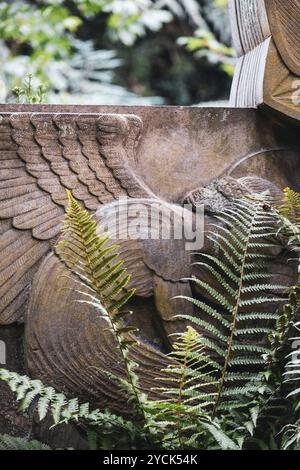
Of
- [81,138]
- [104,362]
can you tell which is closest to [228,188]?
[81,138]

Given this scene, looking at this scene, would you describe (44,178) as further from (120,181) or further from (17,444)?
(17,444)

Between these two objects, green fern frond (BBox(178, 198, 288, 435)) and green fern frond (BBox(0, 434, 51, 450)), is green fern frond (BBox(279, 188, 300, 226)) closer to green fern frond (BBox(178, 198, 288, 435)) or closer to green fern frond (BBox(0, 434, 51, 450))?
green fern frond (BBox(178, 198, 288, 435))

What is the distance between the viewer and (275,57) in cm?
416

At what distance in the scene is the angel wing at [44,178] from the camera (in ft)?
12.1

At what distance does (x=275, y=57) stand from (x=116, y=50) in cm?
602

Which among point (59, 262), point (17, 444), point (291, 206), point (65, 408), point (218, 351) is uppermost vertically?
point (291, 206)

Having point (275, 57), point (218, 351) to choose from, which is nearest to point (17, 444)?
point (218, 351)

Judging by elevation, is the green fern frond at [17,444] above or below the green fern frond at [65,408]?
below

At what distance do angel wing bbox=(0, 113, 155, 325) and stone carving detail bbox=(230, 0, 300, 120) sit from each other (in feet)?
2.19

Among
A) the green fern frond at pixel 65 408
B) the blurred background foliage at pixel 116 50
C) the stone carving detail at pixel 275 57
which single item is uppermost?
the blurred background foliage at pixel 116 50

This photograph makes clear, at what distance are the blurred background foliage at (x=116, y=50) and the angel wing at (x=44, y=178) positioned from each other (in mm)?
2189

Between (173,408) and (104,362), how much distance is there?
0.49 metres

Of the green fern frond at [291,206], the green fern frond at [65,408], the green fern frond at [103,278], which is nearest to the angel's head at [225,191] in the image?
the green fern frond at [291,206]

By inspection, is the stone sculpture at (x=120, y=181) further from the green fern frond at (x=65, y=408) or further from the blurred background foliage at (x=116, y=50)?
the blurred background foliage at (x=116, y=50)
